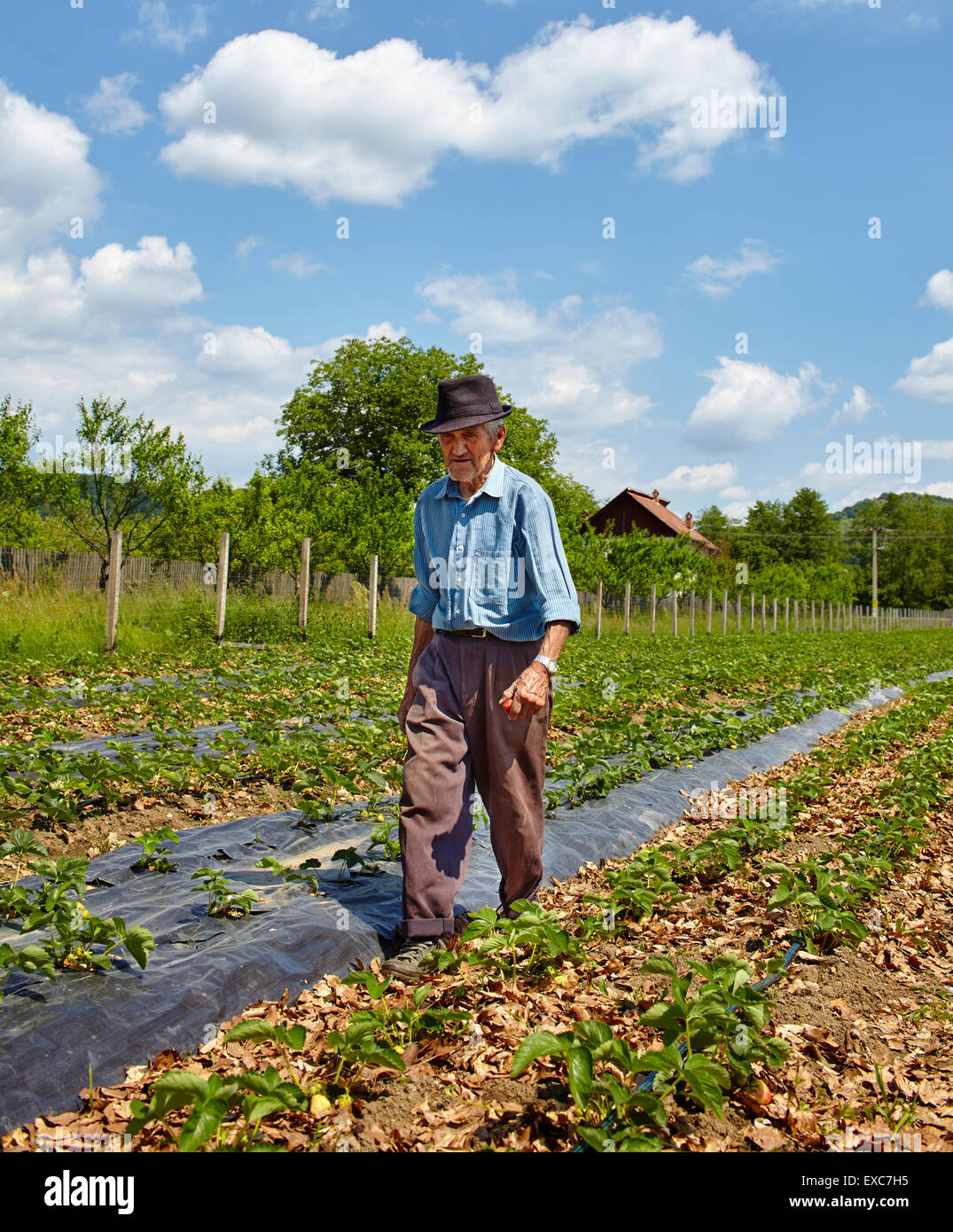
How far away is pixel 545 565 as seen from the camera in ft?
11.1

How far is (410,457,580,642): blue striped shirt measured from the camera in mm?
3383

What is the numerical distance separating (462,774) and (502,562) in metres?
0.83

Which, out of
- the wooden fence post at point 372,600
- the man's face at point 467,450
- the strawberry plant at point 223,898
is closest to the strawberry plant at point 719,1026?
the strawberry plant at point 223,898

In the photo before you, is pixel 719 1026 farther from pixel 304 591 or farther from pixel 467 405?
pixel 304 591

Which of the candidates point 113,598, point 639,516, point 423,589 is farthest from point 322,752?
point 639,516

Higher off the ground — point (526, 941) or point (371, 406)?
point (371, 406)

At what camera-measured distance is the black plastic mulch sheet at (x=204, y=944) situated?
2436 millimetres

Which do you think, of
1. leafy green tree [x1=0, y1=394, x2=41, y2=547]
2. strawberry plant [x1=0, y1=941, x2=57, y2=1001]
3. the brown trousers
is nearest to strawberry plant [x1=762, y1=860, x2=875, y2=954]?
the brown trousers

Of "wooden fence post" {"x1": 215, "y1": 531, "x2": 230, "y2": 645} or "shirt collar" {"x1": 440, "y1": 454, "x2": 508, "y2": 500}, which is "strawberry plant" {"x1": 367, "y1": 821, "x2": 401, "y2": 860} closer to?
"shirt collar" {"x1": 440, "y1": 454, "x2": 508, "y2": 500}

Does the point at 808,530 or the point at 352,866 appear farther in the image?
the point at 808,530

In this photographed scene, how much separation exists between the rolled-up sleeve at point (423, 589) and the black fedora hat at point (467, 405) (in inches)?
15.3

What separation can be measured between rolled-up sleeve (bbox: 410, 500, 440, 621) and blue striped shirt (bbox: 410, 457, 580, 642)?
35mm
